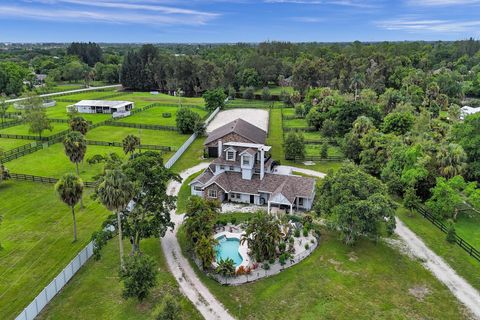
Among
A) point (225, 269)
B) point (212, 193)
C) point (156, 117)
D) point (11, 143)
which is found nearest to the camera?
point (225, 269)

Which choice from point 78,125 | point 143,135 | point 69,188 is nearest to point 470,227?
point 69,188

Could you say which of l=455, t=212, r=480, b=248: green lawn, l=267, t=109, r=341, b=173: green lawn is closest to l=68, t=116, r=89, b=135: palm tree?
l=267, t=109, r=341, b=173: green lawn

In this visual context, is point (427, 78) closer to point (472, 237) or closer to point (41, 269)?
point (472, 237)

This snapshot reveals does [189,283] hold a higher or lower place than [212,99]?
lower

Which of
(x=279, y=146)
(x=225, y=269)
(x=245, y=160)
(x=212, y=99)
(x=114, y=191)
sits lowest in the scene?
(x=225, y=269)

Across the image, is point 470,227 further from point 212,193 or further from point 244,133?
point 244,133

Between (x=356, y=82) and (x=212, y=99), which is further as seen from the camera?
(x=356, y=82)

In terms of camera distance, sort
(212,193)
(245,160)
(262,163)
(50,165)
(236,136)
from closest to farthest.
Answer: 1. (212,193)
2. (262,163)
3. (245,160)
4. (236,136)
5. (50,165)
